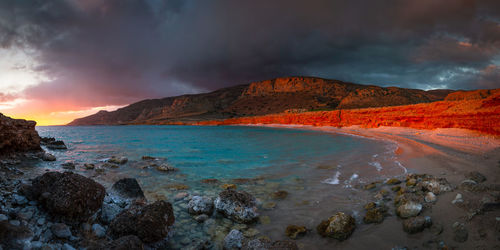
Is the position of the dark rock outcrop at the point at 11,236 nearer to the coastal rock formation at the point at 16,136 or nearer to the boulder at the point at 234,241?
the boulder at the point at 234,241

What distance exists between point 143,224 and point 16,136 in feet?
38.8

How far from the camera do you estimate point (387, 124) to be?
3291 cm

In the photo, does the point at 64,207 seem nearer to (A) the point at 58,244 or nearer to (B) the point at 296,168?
(A) the point at 58,244

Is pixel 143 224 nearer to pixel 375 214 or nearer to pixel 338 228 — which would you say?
pixel 338 228

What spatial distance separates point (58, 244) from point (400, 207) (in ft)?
21.4

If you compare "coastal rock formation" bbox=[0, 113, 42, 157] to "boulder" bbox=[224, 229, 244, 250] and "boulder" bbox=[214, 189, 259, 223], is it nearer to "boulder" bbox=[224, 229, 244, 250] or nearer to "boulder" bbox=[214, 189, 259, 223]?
"boulder" bbox=[214, 189, 259, 223]

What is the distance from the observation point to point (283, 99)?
481 feet

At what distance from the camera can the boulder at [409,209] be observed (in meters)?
4.15

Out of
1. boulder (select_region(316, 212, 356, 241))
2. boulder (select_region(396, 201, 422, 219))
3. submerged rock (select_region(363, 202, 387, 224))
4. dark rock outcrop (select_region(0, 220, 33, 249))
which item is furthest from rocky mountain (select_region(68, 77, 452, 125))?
dark rock outcrop (select_region(0, 220, 33, 249))

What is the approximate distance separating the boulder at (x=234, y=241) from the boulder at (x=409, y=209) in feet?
11.7

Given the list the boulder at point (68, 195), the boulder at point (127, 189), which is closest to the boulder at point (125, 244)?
the boulder at point (68, 195)

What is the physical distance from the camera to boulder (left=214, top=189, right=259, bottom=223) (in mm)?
4758

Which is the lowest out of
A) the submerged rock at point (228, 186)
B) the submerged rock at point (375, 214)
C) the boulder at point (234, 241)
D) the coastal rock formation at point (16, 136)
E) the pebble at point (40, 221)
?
the submerged rock at point (228, 186)

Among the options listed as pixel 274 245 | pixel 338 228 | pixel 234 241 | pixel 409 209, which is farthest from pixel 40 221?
pixel 409 209
